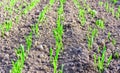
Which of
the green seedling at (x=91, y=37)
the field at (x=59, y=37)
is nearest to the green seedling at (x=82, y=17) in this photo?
the field at (x=59, y=37)

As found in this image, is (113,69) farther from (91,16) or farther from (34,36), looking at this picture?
(91,16)

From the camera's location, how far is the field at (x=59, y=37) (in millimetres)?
Answer: 2848

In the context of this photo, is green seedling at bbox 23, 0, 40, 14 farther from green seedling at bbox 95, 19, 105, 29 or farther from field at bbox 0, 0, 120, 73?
green seedling at bbox 95, 19, 105, 29

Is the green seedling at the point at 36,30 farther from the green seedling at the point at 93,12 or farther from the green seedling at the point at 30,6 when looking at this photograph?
the green seedling at the point at 93,12

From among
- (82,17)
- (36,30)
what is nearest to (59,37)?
(36,30)

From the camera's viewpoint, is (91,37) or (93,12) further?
(93,12)

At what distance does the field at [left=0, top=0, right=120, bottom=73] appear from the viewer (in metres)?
2.85

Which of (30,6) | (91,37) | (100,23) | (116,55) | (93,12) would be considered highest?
(30,6)

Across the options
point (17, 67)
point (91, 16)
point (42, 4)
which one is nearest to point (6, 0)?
point (42, 4)

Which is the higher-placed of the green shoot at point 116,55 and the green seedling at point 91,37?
the green seedling at point 91,37

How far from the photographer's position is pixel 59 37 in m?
3.38

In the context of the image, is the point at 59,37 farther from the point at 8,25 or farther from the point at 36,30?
the point at 8,25

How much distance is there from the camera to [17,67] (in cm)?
263

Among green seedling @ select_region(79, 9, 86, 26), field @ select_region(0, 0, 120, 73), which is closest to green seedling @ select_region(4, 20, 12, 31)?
field @ select_region(0, 0, 120, 73)
